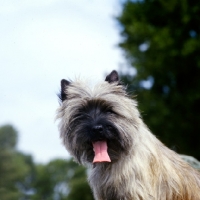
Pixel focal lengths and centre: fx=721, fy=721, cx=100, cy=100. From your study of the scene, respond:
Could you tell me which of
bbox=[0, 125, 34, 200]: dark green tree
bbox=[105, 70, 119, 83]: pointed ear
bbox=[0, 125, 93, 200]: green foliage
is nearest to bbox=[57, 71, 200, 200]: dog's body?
bbox=[105, 70, 119, 83]: pointed ear

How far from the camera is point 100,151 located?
34.3 ft

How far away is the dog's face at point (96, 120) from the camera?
1029cm

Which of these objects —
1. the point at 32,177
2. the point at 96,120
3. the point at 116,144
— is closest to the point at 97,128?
the point at 96,120

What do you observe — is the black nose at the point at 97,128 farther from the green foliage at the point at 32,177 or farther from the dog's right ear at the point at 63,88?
the green foliage at the point at 32,177

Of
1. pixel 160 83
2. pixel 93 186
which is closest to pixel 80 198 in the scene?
pixel 160 83

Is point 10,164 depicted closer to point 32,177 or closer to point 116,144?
point 32,177

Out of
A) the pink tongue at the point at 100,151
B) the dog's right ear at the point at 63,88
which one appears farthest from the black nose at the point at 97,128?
the dog's right ear at the point at 63,88

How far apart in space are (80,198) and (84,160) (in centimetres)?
3914

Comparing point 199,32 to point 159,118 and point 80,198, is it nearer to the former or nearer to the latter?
point 159,118

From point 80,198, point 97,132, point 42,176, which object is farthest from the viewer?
point 42,176

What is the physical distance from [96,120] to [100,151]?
0.49 meters

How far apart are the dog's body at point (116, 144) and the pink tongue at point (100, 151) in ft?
0.22

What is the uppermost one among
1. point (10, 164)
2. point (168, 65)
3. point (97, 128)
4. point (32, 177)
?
point (168, 65)

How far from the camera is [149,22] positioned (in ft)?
97.7
